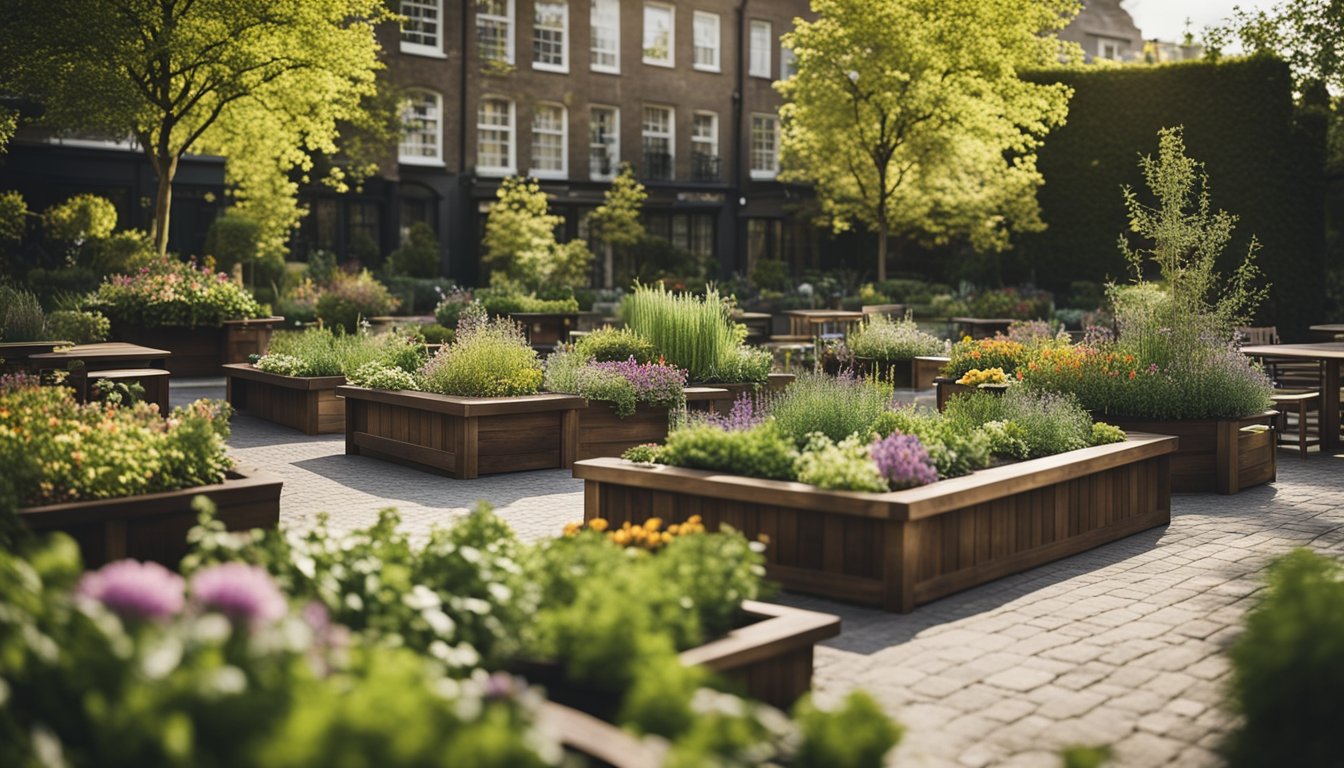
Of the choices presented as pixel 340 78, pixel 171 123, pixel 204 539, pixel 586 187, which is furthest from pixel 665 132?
pixel 204 539

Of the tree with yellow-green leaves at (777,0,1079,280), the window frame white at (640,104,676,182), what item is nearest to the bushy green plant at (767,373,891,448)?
the tree with yellow-green leaves at (777,0,1079,280)

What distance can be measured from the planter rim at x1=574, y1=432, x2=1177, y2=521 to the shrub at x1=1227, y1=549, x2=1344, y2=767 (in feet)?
9.44

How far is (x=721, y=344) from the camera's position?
500 inches

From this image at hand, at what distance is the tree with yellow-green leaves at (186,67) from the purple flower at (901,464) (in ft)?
53.7

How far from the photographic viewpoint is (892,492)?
6512 millimetres

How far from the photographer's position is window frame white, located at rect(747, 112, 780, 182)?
39344mm

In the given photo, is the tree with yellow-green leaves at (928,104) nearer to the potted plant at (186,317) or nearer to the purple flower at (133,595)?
the potted plant at (186,317)

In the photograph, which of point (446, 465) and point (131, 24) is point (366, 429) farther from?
point (131, 24)

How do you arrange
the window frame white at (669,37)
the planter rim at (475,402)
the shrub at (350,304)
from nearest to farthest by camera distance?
the planter rim at (475,402) → the shrub at (350,304) → the window frame white at (669,37)

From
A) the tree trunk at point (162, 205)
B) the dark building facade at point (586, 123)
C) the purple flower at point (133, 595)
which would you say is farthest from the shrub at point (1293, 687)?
the dark building facade at point (586, 123)

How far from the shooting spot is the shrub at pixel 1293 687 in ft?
9.93

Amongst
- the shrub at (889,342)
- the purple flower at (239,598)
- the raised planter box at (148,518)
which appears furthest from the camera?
the shrub at (889,342)

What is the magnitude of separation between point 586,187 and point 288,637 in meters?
33.6

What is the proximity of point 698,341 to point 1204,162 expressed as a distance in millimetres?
18963
